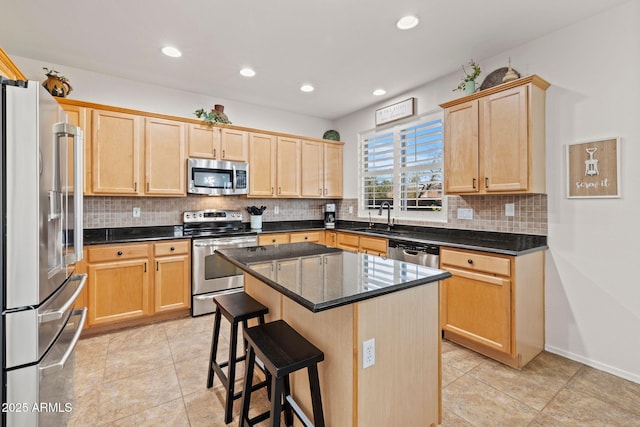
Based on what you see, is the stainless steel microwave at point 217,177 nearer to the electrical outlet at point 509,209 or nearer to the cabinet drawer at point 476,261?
the cabinet drawer at point 476,261

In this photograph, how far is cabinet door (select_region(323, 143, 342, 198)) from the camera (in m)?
4.93

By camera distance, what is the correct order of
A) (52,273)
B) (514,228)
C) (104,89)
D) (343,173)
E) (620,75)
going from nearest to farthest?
(52,273) → (620,75) → (514,228) → (104,89) → (343,173)

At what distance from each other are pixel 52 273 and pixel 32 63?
296cm

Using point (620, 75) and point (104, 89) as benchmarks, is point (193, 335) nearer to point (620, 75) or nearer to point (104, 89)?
point (104, 89)

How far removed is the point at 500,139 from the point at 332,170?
274 cm

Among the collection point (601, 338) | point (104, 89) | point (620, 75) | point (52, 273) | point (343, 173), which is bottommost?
point (601, 338)

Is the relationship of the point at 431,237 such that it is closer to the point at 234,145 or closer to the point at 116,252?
the point at 234,145

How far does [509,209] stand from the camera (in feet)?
9.45

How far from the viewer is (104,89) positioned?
3.44 m

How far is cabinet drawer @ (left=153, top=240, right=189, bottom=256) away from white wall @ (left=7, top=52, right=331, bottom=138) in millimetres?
1722

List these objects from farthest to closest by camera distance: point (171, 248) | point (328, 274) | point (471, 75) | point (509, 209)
Answer: point (171, 248)
point (471, 75)
point (509, 209)
point (328, 274)

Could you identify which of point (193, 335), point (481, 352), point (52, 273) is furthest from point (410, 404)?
point (193, 335)

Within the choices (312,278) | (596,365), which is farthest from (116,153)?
(596,365)

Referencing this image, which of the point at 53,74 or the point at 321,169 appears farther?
the point at 321,169
